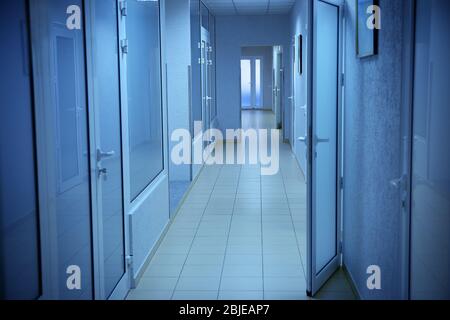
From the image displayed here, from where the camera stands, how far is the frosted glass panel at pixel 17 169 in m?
1.99

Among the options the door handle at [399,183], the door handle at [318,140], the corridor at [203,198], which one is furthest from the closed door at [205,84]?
the door handle at [399,183]

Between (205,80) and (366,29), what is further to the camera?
(205,80)

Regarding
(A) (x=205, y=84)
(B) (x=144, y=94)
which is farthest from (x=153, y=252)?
(A) (x=205, y=84)

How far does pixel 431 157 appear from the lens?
2246mm

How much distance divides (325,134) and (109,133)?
1525 mm

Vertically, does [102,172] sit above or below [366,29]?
below

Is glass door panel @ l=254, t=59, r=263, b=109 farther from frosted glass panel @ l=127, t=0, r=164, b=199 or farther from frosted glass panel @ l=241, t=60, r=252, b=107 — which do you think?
frosted glass panel @ l=127, t=0, r=164, b=199

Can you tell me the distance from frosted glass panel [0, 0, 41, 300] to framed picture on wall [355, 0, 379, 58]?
1.91 m

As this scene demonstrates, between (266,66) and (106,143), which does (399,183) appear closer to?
(106,143)

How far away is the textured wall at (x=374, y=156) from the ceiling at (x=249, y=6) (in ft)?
21.8

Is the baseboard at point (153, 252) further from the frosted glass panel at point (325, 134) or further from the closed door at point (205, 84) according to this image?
the closed door at point (205, 84)

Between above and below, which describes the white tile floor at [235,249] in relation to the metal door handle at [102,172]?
below

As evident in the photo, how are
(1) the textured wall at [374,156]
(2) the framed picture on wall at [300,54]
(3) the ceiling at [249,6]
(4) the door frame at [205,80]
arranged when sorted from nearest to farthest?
(1) the textured wall at [374,156], (2) the framed picture on wall at [300,54], (4) the door frame at [205,80], (3) the ceiling at [249,6]
